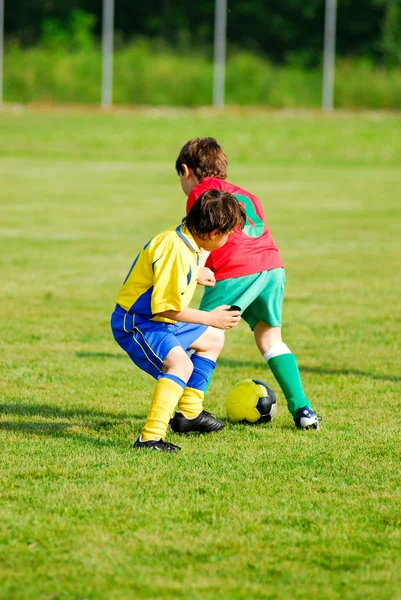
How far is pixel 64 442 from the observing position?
16.2ft

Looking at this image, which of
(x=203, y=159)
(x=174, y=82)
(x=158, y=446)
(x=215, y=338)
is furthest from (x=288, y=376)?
(x=174, y=82)

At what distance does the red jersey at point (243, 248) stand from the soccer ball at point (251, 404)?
27.4 inches

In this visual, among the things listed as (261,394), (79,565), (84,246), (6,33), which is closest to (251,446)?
(261,394)

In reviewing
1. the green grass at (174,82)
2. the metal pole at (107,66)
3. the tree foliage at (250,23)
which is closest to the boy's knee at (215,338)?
the metal pole at (107,66)

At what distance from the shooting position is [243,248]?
5.22m

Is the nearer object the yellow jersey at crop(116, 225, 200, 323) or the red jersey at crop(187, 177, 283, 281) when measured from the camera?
the yellow jersey at crop(116, 225, 200, 323)

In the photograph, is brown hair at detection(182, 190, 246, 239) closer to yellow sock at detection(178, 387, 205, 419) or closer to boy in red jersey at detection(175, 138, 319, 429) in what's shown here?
boy in red jersey at detection(175, 138, 319, 429)

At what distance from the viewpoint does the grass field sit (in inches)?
133

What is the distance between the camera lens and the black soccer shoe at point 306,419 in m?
5.22

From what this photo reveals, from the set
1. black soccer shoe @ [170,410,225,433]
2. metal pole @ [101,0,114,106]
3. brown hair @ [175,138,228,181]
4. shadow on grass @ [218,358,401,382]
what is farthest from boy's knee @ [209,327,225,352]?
metal pole @ [101,0,114,106]

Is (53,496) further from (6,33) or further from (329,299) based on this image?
(6,33)

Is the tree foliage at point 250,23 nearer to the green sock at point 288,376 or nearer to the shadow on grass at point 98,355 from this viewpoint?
the shadow on grass at point 98,355

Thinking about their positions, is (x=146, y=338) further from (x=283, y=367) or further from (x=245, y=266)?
(x=283, y=367)

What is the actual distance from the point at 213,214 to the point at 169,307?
477mm
